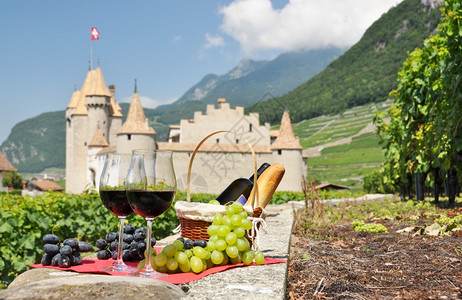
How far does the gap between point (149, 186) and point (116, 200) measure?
1.17 ft

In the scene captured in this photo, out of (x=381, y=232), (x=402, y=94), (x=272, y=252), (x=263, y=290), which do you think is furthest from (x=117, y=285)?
(x=402, y=94)

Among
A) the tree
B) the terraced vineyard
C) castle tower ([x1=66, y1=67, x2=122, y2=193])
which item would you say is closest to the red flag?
castle tower ([x1=66, y1=67, x2=122, y2=193])

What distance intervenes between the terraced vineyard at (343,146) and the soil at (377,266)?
40.1m

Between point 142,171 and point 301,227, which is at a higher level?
point 142,171

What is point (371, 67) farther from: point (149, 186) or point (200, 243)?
point (149, 186)

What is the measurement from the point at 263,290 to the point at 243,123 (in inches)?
1350

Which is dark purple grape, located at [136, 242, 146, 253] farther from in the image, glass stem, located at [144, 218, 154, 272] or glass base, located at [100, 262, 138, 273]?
glass stem, located at [144, 218, 154, 272]

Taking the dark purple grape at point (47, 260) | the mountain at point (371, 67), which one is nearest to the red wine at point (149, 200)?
the dark purple grape at point (47, 260)

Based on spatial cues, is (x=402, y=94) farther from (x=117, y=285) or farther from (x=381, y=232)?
(x=117, y=285)

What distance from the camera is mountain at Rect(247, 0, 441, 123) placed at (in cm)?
9044

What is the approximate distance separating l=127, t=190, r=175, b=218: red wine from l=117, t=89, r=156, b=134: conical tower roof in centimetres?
3055

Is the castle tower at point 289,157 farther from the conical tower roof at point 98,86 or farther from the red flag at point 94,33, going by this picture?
the red flag at point 94,33

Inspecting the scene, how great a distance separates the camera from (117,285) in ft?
6.10

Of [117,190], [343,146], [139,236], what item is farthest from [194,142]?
[343,146]
